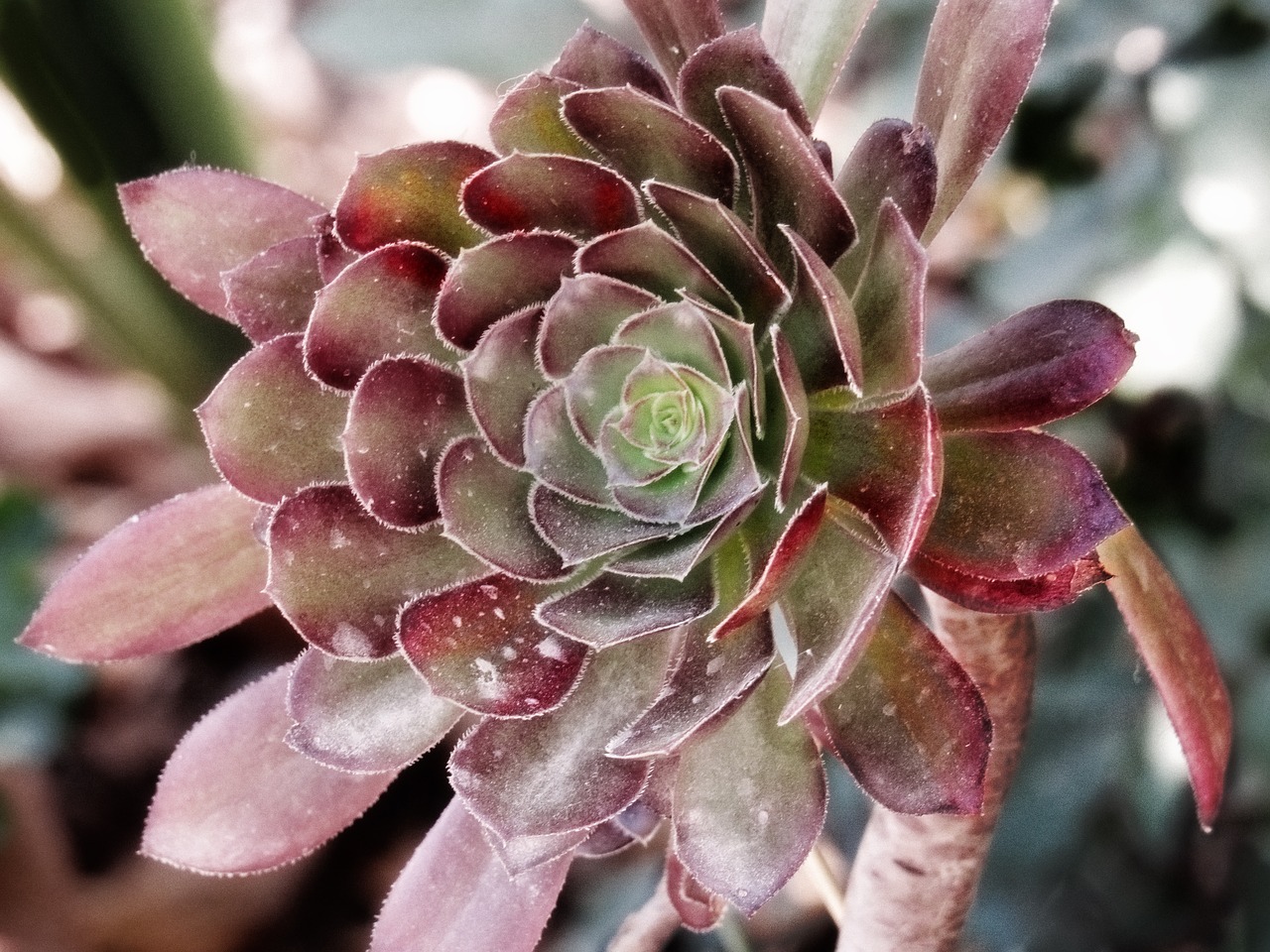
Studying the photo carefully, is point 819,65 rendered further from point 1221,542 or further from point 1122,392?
point 1221,542

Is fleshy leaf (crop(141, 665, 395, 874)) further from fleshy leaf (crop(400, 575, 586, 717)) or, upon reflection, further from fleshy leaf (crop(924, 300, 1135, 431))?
fleshy leaf (crop(924, 300, 1135, 431))

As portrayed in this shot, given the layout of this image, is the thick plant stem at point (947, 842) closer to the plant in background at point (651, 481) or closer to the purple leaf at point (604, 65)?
the plant in background at point (651, 481)

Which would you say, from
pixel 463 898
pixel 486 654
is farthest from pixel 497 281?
pixel 463 898

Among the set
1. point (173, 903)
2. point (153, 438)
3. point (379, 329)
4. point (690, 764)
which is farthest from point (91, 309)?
point (690, 764)

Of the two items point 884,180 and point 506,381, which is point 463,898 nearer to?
point 506,381

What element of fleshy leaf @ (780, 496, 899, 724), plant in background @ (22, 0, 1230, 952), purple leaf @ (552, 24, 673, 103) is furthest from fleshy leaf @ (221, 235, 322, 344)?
fleshy leaf @ (780, 496, 899, 724)
